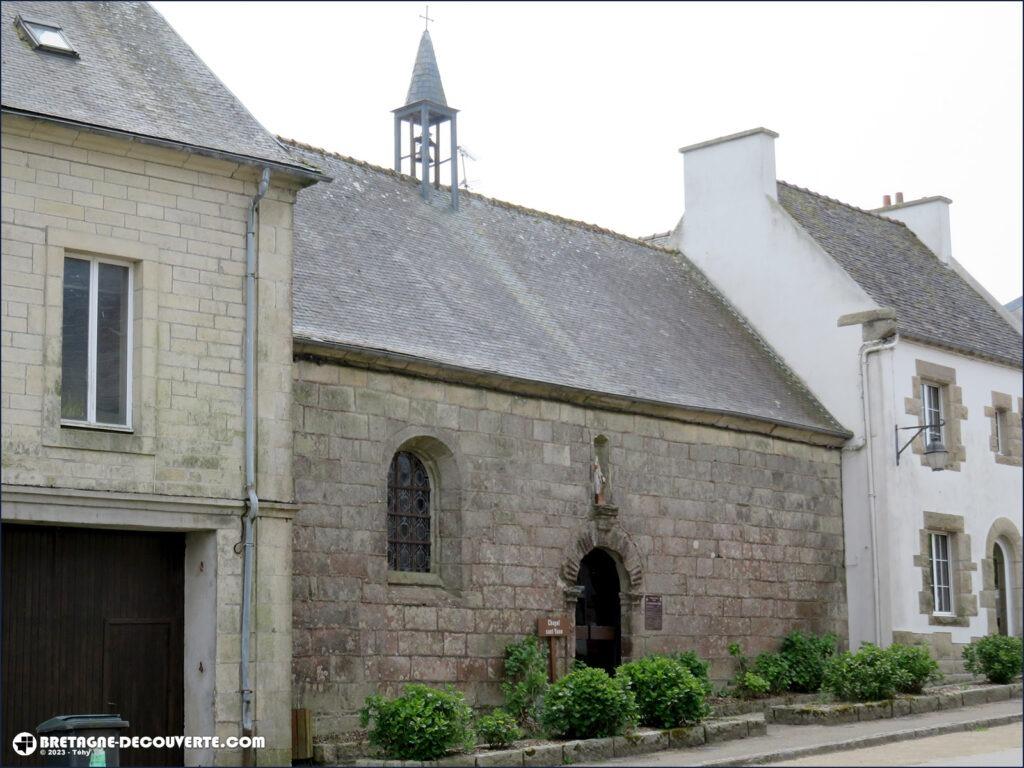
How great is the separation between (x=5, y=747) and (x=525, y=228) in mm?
12010

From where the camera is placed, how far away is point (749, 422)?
20.5m

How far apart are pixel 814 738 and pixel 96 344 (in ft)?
27.6

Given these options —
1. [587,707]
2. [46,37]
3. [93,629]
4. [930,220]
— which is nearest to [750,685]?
[587,707]

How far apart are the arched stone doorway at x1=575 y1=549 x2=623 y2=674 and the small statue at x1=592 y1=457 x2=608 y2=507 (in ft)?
2.22

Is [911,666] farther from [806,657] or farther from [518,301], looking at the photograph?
[518,301]

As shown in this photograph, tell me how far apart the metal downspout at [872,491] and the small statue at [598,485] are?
563cm

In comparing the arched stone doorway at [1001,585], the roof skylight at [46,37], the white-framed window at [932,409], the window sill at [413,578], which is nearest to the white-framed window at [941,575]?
the arched stone doorway at [1001,585]

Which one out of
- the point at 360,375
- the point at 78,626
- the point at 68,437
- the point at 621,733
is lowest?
the point at 621,733

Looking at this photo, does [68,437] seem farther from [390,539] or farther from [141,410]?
[390,539]

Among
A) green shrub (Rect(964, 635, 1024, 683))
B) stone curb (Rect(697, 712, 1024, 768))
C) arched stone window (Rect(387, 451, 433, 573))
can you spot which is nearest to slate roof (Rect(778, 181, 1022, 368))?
green shrub (Rect(964, 635, 1024, 683))

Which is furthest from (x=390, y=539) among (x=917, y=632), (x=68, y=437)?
(x=917, y=632)

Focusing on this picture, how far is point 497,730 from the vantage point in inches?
571

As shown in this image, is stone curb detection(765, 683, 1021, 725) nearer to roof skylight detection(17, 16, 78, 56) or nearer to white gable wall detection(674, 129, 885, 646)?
white gable wall detection(674, 129, 885, 646)

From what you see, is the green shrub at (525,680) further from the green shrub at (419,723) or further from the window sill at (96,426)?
the window sill at (96,426)
